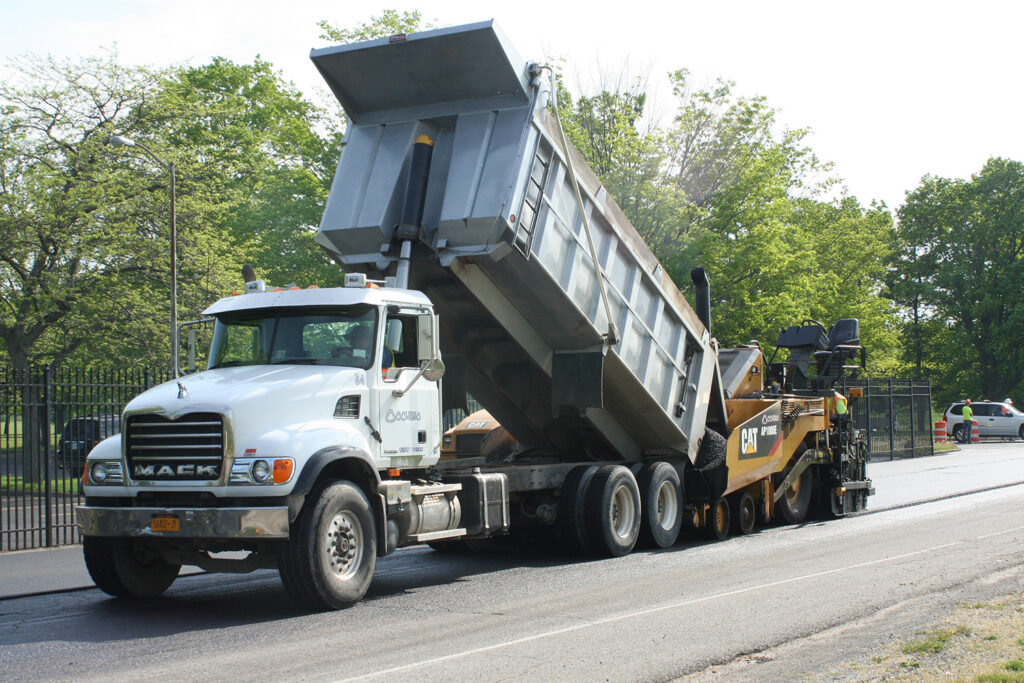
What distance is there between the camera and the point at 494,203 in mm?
9953

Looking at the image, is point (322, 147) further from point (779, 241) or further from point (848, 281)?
point (848, 281)

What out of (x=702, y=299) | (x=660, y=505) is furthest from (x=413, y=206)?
(x=660, y=505)

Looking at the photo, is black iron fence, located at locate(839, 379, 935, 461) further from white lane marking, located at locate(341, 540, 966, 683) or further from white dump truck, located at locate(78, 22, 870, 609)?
white lane marking, located at locate(341, 540, 966, 683)

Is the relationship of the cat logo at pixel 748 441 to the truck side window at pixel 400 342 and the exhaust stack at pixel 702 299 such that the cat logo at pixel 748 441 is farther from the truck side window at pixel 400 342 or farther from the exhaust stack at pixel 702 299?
the truck side window at pixel 400 342

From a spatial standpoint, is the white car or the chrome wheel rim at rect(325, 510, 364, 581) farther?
the white car

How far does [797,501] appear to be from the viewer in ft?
51.2

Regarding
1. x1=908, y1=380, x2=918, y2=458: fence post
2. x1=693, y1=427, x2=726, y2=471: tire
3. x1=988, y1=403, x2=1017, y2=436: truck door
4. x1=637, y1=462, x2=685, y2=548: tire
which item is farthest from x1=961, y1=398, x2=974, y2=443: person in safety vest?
x1=637, y1=462, x2=685, y2=548: tire

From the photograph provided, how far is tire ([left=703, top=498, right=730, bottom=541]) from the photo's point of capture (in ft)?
44.7

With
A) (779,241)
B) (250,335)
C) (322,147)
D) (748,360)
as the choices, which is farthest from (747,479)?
(322,147)

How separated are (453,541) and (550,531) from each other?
4.17 feet

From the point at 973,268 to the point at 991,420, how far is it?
17.7 m

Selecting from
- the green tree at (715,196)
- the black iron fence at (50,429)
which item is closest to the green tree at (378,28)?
the green tree at (715,196)

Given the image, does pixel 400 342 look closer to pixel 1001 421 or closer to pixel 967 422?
pixel 967 422

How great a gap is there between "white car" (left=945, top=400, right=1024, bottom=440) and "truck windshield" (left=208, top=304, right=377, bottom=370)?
41979mm
